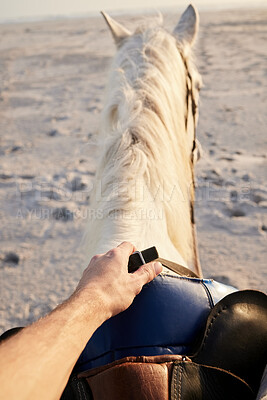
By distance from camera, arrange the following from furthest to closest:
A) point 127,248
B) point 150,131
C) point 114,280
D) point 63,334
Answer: point 150,131 < point 127,248 < point 114,280 < point 63,334

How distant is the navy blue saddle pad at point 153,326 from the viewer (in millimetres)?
671

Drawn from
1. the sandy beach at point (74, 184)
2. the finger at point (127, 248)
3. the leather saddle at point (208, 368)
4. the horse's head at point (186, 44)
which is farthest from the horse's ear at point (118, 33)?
the leather saddle at point (208, 368)

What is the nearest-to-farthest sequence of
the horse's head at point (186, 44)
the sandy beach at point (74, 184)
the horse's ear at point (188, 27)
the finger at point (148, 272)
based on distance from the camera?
1. the finger at point (148, 272)
2. the horse's head at point (186, 44)
3. the horse's ear at point (188, 27)
4. the sandy beach at point (74, 184)

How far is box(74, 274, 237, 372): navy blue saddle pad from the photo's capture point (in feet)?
2.20

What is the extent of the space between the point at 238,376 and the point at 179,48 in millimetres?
1165

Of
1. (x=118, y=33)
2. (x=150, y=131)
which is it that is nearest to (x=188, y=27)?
(x=118, y=33)

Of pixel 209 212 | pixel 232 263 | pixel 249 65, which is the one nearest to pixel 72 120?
pixel 209 212

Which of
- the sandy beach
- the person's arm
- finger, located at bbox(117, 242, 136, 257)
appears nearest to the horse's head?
the sandy beach

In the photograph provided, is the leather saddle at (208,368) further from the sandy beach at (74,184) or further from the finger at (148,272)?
the sandy beach at (74,184)

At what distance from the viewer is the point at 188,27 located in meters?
1.46

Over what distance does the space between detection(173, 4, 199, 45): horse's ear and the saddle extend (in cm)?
107

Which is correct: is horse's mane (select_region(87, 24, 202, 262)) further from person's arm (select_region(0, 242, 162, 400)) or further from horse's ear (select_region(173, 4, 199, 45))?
person's arm (select_region(0, 242, 162, 400))

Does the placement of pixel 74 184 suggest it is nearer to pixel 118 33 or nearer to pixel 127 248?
pixel 118 33

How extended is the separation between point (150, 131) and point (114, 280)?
615 mm
